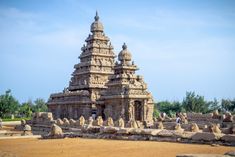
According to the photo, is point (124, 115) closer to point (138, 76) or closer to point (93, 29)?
point (138, 76)

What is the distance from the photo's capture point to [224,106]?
205ft

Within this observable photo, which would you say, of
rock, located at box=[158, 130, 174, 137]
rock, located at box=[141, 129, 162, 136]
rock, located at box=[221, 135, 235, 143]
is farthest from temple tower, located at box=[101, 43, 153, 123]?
rock, located at box=[221, 135, 235, 143]

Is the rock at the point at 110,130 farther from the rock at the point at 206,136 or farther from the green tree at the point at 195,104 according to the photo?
the green tree at the point at 195,104

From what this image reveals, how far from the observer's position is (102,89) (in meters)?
43.2

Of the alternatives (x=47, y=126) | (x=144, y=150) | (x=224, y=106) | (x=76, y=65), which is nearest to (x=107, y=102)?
(x=47, y=126)

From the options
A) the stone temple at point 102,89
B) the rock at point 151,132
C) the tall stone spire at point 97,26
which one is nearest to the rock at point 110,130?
the rock at point 151,132

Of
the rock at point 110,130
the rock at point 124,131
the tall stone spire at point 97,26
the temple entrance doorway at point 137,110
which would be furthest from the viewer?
the tall stone spire at point 97,26

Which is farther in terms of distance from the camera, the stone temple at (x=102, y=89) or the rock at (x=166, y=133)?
the stone temple at (x=102, y=89)

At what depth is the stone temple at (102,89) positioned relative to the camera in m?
37.2

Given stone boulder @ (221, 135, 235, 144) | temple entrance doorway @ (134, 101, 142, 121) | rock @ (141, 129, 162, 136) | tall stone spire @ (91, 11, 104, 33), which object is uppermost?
tall stone spire @ (91, 11, 104, 33)

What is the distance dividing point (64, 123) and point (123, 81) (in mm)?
8930

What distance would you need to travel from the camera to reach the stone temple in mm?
37250

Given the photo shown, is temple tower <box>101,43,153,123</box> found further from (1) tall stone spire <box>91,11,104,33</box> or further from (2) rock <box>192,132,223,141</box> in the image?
(2) rock <box>192,132,223,141</box>

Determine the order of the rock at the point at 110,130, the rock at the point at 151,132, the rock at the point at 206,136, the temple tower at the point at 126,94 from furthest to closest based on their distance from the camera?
the temple tower at the point at 126,94
the rock at the point at 110,130
the rock at the point at 151,132
the rock at the point at 206,136
